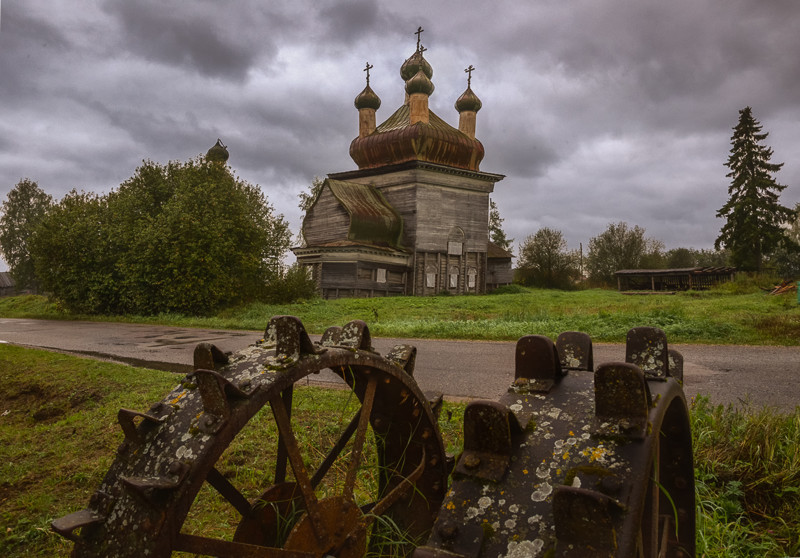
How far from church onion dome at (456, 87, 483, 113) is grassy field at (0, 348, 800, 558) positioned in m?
34.3

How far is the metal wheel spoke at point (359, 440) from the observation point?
6.53ft

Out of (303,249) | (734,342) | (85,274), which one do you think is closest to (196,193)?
(85,274)

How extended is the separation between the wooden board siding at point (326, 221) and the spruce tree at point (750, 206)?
30062 millimetres

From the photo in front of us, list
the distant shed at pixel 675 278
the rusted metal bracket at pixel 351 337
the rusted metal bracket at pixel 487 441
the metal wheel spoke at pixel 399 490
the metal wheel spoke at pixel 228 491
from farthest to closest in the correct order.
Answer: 1. the distant shed at pixel 675 278
2. the metal wheel spoke at pixel 399 490
3. the metal wheel spoke at pixel 228 491
4. the rusted metal bracket at pixel 351 337
5. the rusted metal bracket at pixel 487 441

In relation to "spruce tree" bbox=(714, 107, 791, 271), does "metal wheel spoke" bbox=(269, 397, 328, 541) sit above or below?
below

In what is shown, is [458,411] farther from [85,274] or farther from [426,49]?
[426,49]

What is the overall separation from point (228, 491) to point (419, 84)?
33977 millimetres

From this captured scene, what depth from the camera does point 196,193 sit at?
21.4m

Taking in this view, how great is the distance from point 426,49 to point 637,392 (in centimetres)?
3774

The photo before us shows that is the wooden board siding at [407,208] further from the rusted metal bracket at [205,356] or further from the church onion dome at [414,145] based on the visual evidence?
the rusted metal bracket at [205,356]

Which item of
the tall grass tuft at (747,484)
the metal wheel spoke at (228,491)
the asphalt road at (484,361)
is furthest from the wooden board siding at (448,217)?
the metal wheel spoke at (228,491)

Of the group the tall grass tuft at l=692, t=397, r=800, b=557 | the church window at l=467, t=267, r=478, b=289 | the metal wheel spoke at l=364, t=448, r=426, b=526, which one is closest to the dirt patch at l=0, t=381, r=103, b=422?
the metal wheel spoke at l=364, t=448, r=426, b=526

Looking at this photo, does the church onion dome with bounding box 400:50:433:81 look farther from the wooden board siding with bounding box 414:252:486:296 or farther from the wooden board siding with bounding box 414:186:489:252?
the wooden board siding with bounding box 414:252:486:296

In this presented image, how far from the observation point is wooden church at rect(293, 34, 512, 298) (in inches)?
1158
